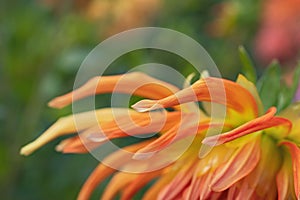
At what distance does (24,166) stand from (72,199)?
0.45 ft

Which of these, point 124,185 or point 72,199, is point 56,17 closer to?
point 72,199

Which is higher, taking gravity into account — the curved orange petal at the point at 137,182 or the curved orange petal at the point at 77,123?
the curved orange petal at the point at 77,123

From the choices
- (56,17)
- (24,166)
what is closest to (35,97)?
(24,166)

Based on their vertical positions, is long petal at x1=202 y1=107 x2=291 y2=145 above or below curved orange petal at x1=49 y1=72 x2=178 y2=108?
below

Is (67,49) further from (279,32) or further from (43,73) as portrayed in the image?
(279,32)

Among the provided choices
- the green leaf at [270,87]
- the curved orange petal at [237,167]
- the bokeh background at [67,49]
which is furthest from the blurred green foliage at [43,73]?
the curved orange petal at [237,167]

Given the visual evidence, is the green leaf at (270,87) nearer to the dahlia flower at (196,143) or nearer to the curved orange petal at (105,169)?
the dahlia flower at (196,143)

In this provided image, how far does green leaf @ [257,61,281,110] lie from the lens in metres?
0.97

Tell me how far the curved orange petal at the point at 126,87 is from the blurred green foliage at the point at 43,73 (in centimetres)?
58

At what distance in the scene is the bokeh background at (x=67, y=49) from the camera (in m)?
1.60

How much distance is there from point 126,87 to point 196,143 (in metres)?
0.10

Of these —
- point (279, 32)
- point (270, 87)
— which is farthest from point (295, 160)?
point (279, 32)

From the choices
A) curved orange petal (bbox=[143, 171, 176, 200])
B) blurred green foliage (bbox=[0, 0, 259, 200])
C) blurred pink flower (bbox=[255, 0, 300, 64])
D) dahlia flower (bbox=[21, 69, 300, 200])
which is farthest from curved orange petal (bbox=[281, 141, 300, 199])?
blurred pink flower (bbox=[255, 0, 300, 64])

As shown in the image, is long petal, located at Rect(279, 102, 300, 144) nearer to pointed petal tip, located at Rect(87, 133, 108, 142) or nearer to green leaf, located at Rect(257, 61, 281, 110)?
green leaf, located at Rect(257, 61, 281, 110)
